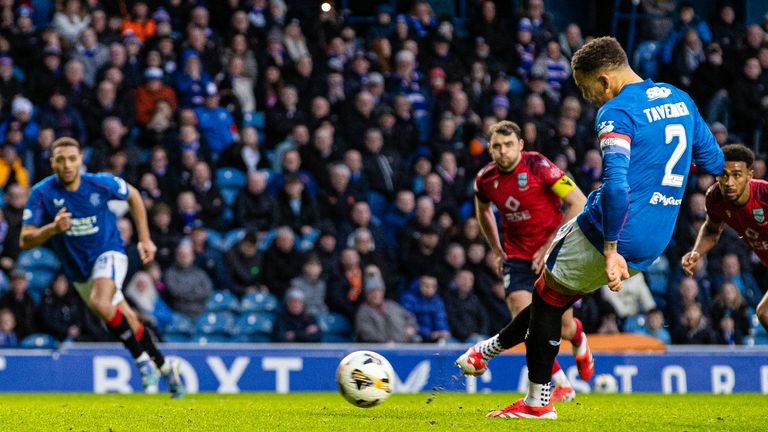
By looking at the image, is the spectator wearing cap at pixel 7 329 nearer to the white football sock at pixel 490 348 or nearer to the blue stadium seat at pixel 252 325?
the blue stadium seat at pixel 252 325

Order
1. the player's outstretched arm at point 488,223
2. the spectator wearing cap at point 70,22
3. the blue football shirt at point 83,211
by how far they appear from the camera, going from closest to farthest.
→ the player's outstretched arm at point 488,223 → the blue football shirt at point 83,211 → the spectator wearing cap at point 70,22

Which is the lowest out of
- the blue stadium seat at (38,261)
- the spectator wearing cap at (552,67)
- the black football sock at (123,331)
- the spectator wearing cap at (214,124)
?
the black football sock at (123,331)

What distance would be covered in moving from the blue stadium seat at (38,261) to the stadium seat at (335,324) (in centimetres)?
335

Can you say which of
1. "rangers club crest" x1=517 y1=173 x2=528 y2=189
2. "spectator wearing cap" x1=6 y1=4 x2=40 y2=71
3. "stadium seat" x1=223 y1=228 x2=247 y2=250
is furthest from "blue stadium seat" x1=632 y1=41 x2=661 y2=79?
"rangers club crest" x1=517 y1=173 x2=528 y2=189

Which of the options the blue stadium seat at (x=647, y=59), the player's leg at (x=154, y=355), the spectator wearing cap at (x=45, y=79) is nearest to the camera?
the player's leg at (x=154, y=355)

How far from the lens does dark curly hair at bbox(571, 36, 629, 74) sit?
6.68 meters

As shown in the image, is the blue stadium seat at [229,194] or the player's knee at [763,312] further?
the blue stadium seat at [229,194]

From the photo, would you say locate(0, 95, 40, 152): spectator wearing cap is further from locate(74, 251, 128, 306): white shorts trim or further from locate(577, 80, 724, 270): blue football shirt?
locate(577, 80, 724, 270): blue football shirt

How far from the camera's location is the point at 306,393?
41.9 feet

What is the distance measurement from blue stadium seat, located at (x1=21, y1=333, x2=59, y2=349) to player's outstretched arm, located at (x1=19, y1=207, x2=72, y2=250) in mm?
3417

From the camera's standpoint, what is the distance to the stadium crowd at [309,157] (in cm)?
1441

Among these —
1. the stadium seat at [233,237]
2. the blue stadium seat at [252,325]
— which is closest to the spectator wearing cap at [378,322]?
the blue stadium seat at [252,325]

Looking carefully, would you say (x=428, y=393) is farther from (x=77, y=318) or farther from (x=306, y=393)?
(x=77, y=318)

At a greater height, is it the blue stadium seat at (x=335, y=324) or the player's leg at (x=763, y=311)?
the player's leg at (x=763, y=311)
